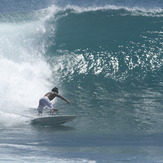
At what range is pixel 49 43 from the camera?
75.5ft

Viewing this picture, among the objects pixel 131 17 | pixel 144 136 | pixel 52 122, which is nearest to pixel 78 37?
pixel 131 17

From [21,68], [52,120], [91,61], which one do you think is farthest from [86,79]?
[52,120]

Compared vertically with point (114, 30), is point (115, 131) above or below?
below

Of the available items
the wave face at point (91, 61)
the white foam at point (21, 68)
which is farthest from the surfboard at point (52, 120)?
the white foam at point (21, 68)

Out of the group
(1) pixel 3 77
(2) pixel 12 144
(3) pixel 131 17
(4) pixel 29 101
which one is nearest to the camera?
(2) pixel 12 144

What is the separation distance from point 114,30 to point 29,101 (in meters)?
7.20

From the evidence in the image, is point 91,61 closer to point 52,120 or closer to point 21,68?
point 21,68

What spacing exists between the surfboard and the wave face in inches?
16.4

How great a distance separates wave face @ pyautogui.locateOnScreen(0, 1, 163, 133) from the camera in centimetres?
1669

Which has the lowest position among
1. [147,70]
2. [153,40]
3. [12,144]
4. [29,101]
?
[12,144]

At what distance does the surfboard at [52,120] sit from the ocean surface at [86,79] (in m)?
0.16

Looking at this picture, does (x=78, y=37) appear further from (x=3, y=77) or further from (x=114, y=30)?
(x=3, y=77)

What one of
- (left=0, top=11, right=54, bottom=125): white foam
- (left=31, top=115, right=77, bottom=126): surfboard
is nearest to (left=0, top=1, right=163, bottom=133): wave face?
Result: (left=0, top=11, right=54, bottom=125): white foam

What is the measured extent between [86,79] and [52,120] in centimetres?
527
